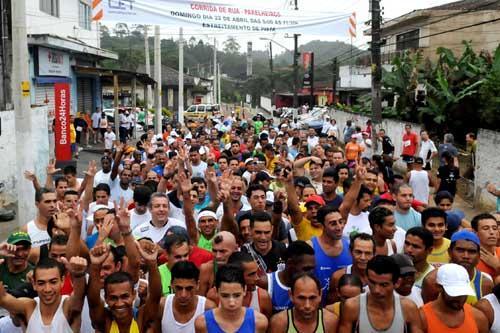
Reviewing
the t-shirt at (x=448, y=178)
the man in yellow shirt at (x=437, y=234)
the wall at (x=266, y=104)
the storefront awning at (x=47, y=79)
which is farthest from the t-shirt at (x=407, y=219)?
the wall at (x=266, y=104)

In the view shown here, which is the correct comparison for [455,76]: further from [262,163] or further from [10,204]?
[10,204]

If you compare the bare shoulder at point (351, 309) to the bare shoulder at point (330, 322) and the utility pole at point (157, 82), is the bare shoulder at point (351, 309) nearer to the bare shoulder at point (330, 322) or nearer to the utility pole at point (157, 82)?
the bare shoulder at point (330, 322)

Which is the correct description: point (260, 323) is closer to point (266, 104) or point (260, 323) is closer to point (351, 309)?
point (351, 309)

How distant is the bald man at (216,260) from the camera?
498 centimetres

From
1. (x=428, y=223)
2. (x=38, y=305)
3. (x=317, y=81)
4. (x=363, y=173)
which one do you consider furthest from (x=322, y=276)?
(x=317, y=81)

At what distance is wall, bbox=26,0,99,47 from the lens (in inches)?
810

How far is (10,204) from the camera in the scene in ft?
43.7

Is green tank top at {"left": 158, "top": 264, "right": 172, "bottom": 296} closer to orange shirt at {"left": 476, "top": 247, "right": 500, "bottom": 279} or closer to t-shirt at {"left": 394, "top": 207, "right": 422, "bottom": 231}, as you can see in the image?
orange shirt at {"left": 476, "top": 247, "right": 500, "bottom": 279}

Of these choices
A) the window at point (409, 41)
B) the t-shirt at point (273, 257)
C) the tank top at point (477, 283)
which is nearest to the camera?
the tank top at point (477, 283)

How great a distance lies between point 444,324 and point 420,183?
20.1 ft

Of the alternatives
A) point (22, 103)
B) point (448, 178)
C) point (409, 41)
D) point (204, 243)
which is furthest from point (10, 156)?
point (409, 41)

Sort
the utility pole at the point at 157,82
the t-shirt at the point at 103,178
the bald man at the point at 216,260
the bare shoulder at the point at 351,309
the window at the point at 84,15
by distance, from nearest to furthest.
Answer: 1. the bare shoulder at the point at 351,309
2. the bald man at the point at 216,260
3. the t-shirt at the point at 103,178
4. the utility pole at the point at 157,82
5. the window at the point at 84,15

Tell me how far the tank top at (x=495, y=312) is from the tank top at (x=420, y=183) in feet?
18.5

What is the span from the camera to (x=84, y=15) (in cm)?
2778
